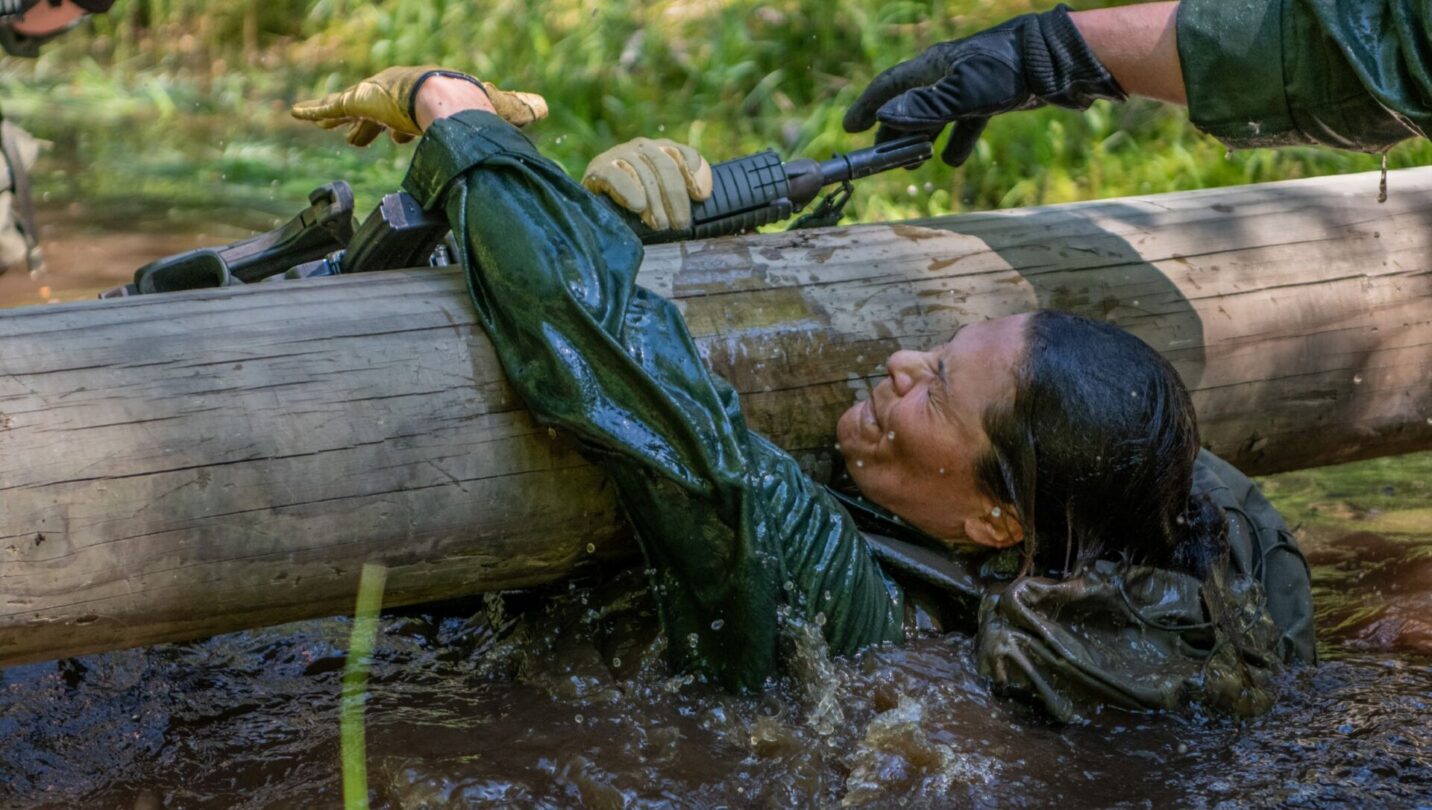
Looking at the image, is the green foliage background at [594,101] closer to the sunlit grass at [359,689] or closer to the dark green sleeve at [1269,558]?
the dark green sleeve at [1269,558]

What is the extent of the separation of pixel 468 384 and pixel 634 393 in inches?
11.8

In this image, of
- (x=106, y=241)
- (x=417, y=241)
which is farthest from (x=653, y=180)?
(x=106, y=241)

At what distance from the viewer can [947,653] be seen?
266 cm

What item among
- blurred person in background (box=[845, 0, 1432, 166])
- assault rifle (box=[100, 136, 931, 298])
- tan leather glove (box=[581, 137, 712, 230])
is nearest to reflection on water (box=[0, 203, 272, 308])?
assault rifle (box=[100, 136, 931, 298])

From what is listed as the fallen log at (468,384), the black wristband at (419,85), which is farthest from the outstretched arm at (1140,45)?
the black wristband at (419,85)

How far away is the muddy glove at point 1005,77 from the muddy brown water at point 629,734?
1230mm

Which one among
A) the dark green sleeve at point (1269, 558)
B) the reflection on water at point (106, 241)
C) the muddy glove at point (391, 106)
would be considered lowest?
the dark green sleeve at point (1269, 558)

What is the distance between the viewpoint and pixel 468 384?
7.88ft

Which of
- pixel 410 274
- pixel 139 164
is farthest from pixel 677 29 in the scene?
pixel 410 274

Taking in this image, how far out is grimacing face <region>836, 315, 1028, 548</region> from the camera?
102 inches

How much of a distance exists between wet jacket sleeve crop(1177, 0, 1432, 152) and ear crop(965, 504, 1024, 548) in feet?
3.28

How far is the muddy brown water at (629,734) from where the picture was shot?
240 centimetres

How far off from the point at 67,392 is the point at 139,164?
5998 mm

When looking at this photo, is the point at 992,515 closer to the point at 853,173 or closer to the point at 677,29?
the point at 853,173
